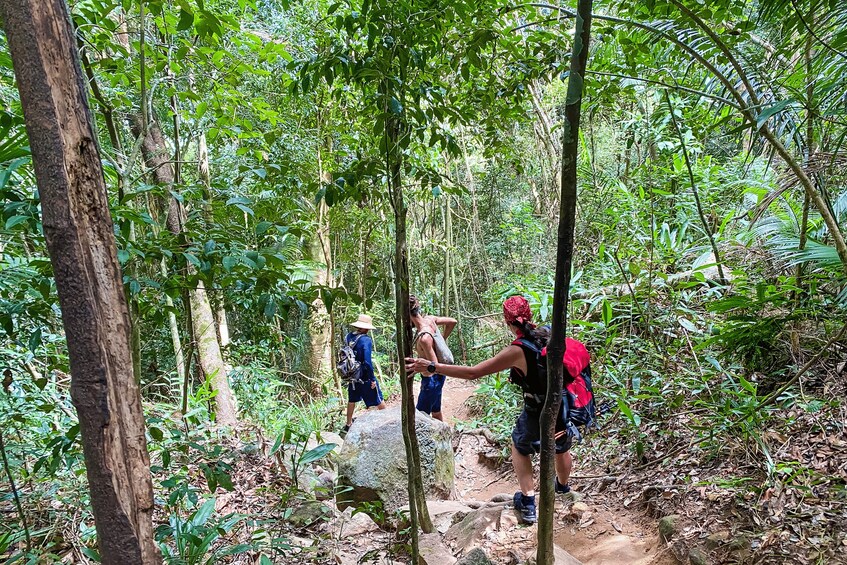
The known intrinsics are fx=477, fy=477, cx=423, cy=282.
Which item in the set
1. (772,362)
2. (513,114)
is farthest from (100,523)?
(772,362)

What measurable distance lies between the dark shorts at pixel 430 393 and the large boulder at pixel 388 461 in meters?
0.99

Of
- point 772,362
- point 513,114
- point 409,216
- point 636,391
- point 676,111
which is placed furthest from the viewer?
point 409,216

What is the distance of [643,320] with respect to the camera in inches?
188

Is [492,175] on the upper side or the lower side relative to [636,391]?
upper

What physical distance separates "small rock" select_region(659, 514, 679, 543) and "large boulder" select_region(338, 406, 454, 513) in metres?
2.01

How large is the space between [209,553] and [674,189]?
653cm

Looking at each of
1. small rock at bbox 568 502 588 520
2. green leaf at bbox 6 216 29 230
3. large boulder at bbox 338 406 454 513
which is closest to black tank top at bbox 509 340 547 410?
small rock at bbox 568 502 588 520

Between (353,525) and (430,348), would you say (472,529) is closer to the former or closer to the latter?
(353,525)

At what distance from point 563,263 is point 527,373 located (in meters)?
1.73

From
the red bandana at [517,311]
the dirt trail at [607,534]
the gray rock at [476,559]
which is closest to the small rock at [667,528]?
the dirt trail at [607,534]

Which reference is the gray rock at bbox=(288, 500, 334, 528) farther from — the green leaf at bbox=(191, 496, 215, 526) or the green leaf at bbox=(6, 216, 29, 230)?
the green leaf at bbox=(6, 216, 29, 230)

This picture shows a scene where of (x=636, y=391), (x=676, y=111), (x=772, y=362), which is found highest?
(x=676, y=111)

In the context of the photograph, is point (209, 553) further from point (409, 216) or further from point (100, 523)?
point (409, 216)

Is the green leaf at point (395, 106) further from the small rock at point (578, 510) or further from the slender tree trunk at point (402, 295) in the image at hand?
the small rock at point (578, 510)
